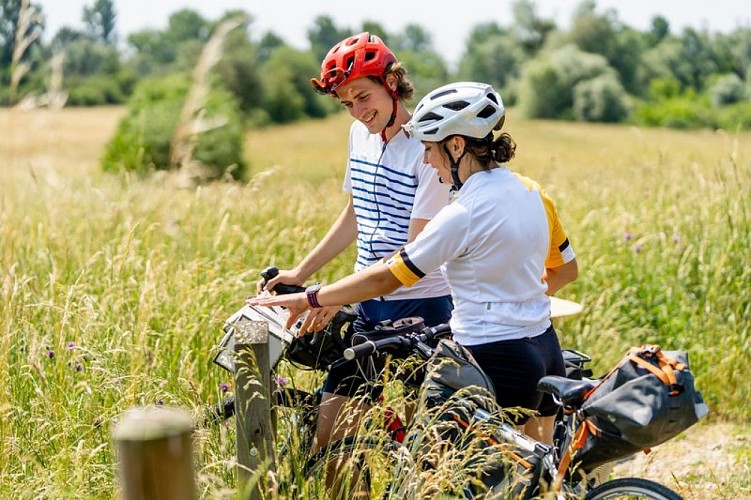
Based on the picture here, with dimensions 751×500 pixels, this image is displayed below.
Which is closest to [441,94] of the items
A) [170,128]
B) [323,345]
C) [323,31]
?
[323,345]

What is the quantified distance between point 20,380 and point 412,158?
1919mm

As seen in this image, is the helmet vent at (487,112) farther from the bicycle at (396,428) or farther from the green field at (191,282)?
the green field at (191,282)

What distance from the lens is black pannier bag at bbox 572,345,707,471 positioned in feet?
9.80

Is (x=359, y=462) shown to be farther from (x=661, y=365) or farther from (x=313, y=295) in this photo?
(x=661, y=365)

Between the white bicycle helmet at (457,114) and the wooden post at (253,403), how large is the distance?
876 millimetres

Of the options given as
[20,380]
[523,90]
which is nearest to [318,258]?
[20,380]

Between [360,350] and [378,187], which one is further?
[378,187]

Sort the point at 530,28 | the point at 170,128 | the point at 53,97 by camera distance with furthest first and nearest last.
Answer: the point at 530,28 < the point at 170,128 < the point at 53,97

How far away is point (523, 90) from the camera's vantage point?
67875 mm

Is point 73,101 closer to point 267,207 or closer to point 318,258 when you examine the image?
point 267,207

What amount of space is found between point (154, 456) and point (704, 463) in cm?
395

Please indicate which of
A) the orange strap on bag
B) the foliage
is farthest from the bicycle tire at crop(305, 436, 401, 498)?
the foliage

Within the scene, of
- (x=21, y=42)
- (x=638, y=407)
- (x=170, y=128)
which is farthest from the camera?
(x=170, y=128)

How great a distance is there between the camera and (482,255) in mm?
3379
